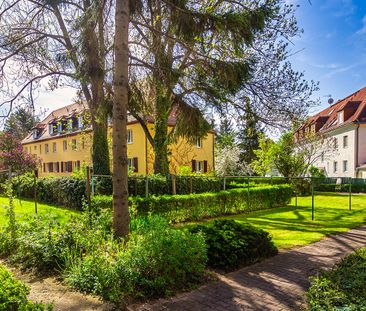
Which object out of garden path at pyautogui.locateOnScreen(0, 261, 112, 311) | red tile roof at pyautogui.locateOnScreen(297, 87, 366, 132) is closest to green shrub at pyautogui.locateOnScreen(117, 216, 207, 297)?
garden path at pyautogui.locateOnScreen(0, 261, 112, 311)

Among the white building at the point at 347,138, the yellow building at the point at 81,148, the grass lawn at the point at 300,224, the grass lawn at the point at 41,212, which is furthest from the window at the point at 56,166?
the grass lawn at the point at 300,224

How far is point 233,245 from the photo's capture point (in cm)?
529

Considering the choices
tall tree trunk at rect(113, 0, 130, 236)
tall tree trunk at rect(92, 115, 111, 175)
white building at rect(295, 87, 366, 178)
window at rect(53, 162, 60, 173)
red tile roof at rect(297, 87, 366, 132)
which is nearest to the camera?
tall tree trunk at rect(113, 0, 130, 236)

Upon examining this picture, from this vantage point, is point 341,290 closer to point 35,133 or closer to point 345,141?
point 345,141

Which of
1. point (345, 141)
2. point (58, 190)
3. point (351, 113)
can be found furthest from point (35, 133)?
point (351, 113)

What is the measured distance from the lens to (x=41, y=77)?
12.2 m

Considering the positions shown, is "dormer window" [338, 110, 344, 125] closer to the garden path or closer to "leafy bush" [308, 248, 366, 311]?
"leafy bush" [308, 248, 366, 311]

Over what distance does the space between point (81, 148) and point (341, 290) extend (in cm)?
2776

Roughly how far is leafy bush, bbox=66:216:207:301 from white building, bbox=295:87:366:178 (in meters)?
22.4

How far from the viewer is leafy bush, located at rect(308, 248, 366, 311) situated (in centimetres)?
279

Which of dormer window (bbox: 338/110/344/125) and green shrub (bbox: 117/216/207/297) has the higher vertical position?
dormer window (bbox: 338/110/344/125)

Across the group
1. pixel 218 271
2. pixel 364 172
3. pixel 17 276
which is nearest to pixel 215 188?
pixel 218 271

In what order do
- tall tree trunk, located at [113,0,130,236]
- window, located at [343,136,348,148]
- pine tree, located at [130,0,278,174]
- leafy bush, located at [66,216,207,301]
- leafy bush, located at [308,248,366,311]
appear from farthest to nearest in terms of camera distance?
window, located at [343,136,348,148] → pine tree, located at [130,0,278,174] → tall tree trunk, located at [113,0,130,236] → leafy bush, located at [66,216,207,301] → leafy bush, located at [308,248,366,311]

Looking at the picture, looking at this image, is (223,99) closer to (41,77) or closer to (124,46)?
(124,46)
